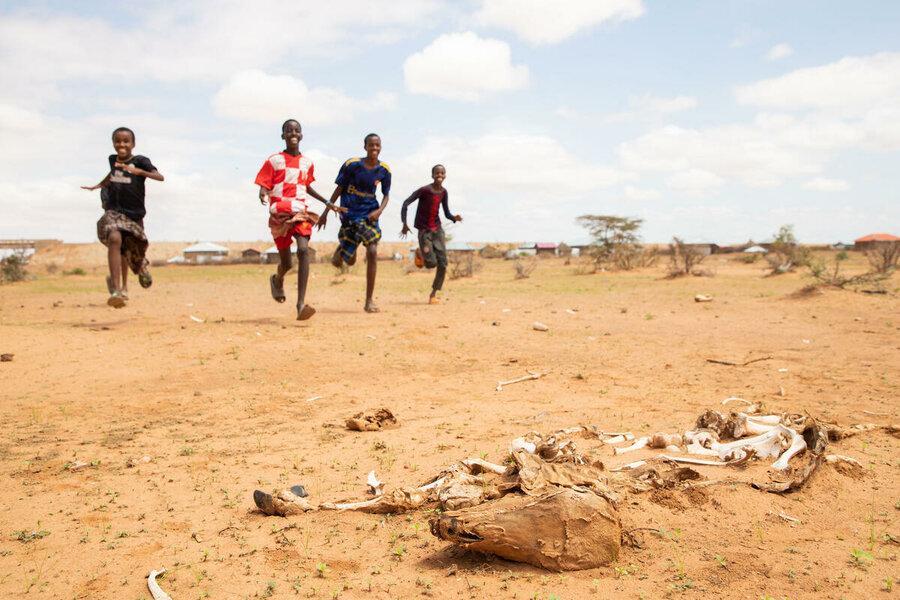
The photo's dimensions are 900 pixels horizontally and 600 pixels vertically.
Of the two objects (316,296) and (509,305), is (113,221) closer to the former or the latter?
(316,296)

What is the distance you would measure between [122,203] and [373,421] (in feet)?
16.9

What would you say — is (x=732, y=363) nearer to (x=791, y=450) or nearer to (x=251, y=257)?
(x=791, y=450)

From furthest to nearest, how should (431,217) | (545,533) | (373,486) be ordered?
(431,217) → (373,486) → (545,533)

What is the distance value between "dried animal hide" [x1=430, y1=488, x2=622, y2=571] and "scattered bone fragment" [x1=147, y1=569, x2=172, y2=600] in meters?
0.90

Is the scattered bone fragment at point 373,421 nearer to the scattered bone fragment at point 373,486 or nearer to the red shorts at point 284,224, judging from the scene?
the scattered bone fragment at point 373,486

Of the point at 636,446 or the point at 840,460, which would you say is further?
the point at 636,446

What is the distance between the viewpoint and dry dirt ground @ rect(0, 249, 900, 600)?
78.1 inches

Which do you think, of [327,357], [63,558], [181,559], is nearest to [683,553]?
[181,559]

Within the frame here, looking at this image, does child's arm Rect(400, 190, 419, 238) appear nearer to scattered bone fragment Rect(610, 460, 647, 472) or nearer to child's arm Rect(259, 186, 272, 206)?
child's arm Rect(259, 186, 272, 206)

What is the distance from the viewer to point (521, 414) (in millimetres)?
3975

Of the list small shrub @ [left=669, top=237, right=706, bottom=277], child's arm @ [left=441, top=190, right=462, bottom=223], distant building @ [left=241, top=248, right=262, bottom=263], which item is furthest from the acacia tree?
distant building @ [left=241, top=248, right=262, bottom=263]

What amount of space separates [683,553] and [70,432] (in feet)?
11.8

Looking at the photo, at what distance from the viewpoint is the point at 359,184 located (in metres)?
7.99

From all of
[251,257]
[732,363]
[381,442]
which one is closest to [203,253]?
[251,257]
